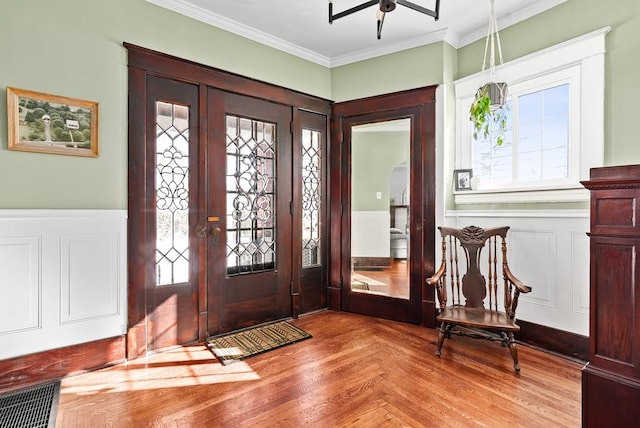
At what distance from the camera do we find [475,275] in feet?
9.83

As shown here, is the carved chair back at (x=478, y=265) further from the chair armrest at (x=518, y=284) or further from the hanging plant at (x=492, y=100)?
the hanging plant at (x=492, y=100)

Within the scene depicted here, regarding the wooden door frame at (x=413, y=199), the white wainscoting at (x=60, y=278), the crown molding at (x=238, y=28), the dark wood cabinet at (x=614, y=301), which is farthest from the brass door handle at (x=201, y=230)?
the dark wood cabinet at (x=614, y=301)

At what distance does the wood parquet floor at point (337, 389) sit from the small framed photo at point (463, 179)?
1.44 m

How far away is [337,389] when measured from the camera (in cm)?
223

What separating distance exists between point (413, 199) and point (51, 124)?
9.99ft

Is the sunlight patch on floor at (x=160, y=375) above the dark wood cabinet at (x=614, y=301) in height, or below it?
below

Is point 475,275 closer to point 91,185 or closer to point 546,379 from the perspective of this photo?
point 546,379

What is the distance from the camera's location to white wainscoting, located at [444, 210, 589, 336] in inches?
104

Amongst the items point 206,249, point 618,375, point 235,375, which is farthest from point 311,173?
point 618,375

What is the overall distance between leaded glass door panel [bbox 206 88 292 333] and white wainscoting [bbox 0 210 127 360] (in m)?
0.75

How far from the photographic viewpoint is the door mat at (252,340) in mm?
2754

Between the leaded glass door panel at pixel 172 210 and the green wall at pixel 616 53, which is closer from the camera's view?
the green wall at pixel 616 53

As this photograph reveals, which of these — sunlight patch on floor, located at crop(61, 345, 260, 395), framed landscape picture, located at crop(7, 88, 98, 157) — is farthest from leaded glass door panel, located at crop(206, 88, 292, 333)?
framed landscape picture, located at crop(7, 88, 98, 157)

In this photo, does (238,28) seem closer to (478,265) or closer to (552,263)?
(478,265)
